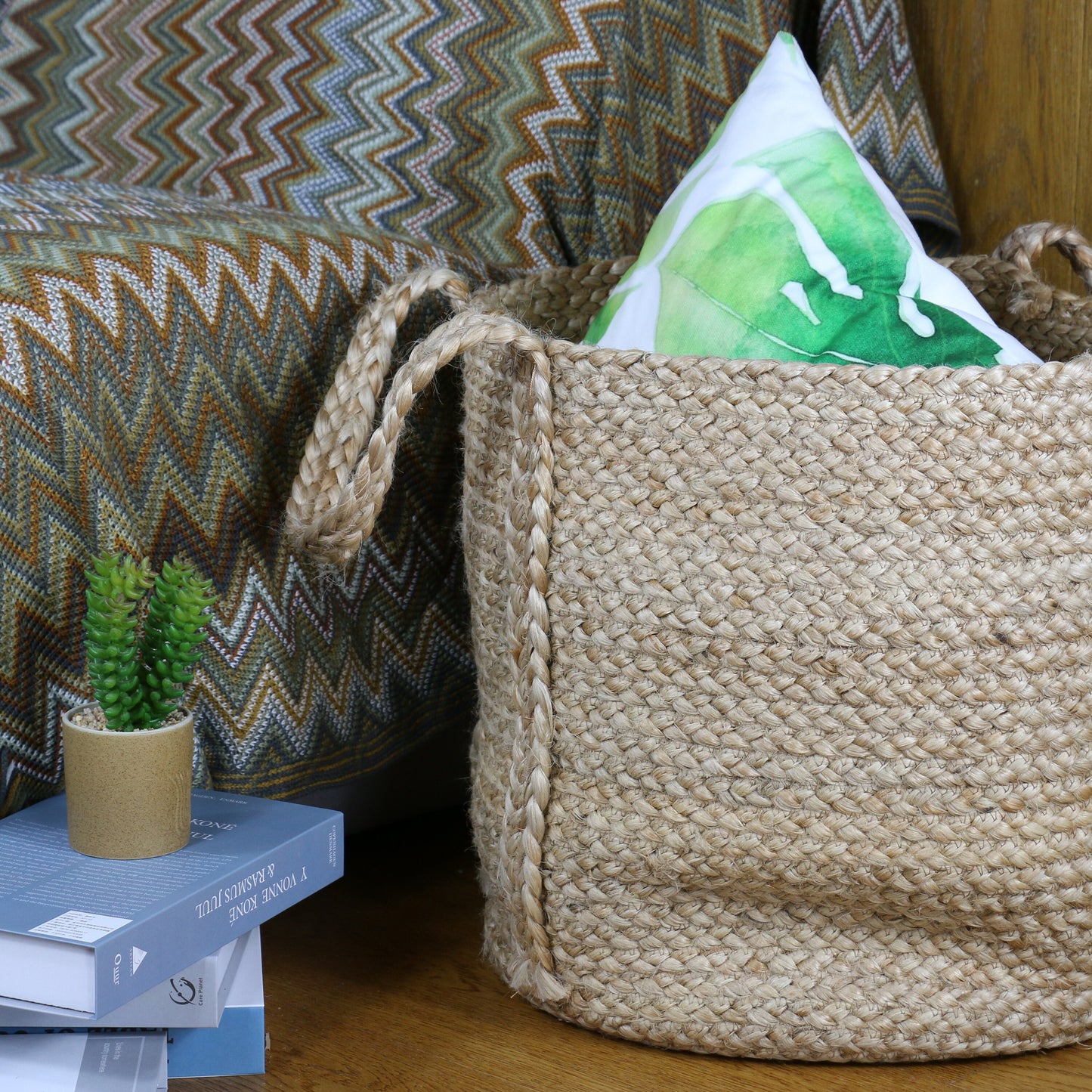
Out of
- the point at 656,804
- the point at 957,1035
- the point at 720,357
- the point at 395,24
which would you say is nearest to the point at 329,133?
the point at 395,24

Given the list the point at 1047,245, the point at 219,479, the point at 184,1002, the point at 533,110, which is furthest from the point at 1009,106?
the point at 184,1002

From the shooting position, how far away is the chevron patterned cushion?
0.69m

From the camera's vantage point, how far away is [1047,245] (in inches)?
36.6

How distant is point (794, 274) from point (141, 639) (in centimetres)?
44

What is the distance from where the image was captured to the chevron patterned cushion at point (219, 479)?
0.69m

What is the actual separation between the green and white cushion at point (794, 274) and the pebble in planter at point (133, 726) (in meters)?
0.32

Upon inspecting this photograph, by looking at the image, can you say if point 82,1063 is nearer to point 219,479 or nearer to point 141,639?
point 141,639

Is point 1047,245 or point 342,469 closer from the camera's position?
point 342,469

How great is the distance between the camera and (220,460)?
801 mm

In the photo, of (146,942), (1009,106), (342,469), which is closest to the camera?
(146,942)

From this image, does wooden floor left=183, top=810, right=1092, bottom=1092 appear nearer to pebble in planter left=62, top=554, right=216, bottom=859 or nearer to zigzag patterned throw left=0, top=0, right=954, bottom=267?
pebble in planter left=62, top=554, right=216, bottom=859

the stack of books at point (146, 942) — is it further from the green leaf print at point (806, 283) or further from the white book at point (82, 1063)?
the green leaf print at point (806, 283)

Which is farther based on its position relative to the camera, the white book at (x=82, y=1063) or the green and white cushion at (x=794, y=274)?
the green and white cushion at (x=794, y=274)

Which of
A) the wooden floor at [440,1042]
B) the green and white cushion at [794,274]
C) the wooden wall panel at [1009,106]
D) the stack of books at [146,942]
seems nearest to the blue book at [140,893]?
the stack of books at [146,942]
